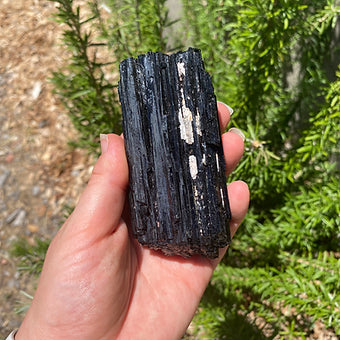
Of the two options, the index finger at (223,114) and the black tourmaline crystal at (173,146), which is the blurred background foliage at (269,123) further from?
the black tourmaline crystal at (173,146)

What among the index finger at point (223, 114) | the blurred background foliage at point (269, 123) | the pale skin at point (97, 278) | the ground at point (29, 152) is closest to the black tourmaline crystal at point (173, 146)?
the pale skin at point (97, 278)

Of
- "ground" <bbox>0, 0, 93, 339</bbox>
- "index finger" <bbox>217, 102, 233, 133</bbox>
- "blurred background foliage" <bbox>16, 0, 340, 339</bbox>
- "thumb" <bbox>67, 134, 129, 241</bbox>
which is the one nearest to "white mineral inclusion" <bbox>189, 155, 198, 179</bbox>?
"thumb" <bbox>67, 134, 129, 241</bbox>

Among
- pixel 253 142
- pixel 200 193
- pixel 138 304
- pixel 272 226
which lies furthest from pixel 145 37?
pixel 138 304

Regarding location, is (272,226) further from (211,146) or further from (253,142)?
(211,146)

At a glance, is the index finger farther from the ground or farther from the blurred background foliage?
the ground

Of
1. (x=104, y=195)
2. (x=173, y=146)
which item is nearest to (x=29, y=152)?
(x=104, y=195)

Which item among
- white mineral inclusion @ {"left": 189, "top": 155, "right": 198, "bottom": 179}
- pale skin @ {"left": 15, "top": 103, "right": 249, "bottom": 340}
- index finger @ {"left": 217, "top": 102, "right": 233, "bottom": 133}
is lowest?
pale skin @ {"left": 15, "top": 103, "right": 249, "bottom": 340}

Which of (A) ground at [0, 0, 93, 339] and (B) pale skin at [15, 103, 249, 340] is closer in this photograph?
(B) pale skin at [15, 103, 249, 340]
